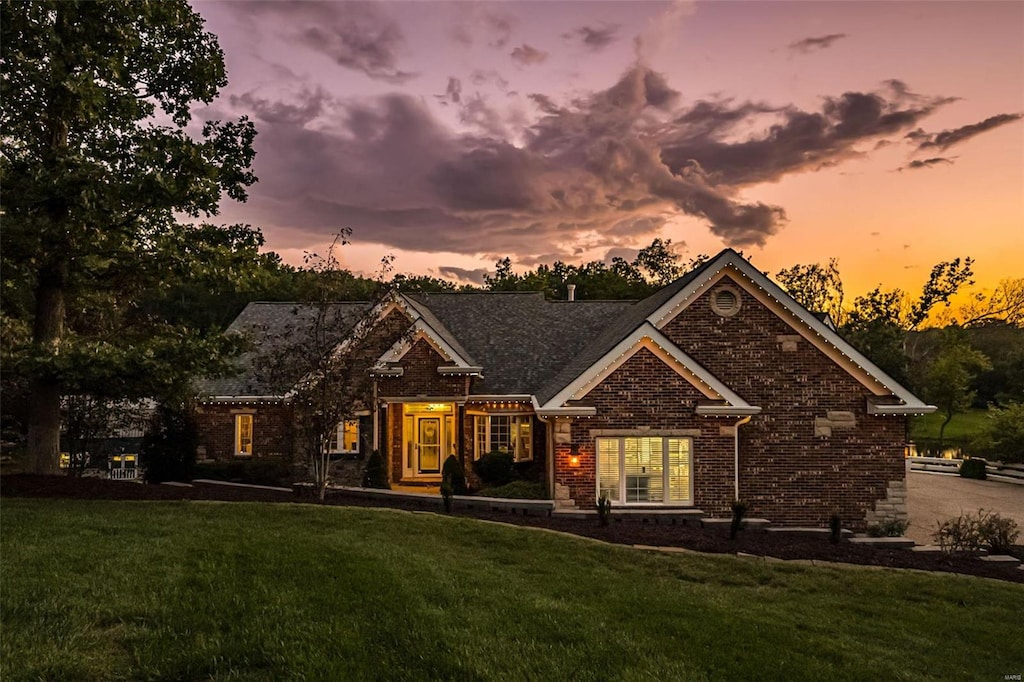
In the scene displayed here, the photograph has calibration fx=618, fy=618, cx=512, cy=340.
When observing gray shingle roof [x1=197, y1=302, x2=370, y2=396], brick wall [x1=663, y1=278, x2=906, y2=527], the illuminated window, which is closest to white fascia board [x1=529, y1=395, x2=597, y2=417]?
brick wall [x1=663, y1=278, x2=906, y2=527]

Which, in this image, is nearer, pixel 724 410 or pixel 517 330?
pixel 724 410

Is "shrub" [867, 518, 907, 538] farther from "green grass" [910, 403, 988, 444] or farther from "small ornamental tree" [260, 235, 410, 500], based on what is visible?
"green grass" [910, 403, 988, 444]

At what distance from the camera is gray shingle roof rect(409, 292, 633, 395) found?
23.2 metres

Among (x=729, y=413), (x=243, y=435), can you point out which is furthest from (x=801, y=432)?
(x=243, y=435)

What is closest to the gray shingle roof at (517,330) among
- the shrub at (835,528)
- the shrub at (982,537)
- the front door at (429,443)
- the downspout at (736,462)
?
the front door at (429,443)

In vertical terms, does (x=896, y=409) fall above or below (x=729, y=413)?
above

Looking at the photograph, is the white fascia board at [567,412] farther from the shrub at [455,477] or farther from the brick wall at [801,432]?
the shrub at [455,477]

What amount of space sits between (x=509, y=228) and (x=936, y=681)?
3834cm

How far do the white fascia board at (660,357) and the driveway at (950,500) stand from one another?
6.18 metres

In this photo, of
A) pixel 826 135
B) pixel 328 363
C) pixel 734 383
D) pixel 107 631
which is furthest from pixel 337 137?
pixel 107 631

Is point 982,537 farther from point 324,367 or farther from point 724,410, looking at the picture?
point 324,367

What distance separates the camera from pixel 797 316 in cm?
1789

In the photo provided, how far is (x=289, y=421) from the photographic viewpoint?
71.4ft

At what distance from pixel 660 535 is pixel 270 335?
13.6 meters
